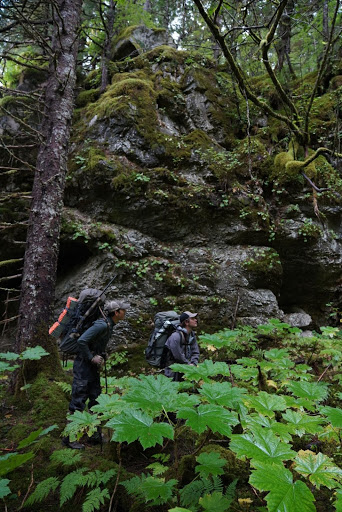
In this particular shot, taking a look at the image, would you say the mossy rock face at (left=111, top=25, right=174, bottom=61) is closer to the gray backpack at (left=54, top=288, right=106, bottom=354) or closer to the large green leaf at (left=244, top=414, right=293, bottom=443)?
the gray backpack at (left=54, top=288, right=106, bottom=354)

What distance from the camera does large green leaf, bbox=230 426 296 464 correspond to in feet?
4.69

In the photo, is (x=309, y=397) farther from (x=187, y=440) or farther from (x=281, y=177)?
(x=281, y=177)

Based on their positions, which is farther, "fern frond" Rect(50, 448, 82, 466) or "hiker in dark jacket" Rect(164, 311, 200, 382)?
"hiker in dark jacket" Rect(164, 311, 200, 382)

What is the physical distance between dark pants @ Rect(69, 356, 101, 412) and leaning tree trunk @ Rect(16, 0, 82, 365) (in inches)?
50.1

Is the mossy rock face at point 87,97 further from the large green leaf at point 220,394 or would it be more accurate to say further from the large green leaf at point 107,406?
the large green leaf at point 220,394

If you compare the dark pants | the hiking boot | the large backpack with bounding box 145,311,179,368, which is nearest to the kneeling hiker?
the dark pants

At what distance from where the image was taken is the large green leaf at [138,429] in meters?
1.42

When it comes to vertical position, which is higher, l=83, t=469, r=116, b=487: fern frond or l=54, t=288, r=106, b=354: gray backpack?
l=54, t=288, r=106, b=354: gray backpack

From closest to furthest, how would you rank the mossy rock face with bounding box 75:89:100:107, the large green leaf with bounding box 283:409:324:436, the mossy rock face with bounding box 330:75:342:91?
1. the large green leaf with bounding box 283:409:324:436
2. the mossy rock face with bounding box 330:75:342:91
3. the mossy rock face with bounding box 75:89:100:107

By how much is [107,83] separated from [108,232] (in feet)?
21.3

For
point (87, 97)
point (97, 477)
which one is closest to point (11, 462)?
point (97, 477)

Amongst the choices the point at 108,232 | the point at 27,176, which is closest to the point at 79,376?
the point at 108,232

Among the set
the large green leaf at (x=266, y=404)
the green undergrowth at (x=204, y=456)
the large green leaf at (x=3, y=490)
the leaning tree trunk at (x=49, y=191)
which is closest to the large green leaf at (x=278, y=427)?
the green undergrowth at (x=204, y=456)

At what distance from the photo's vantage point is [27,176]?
8.70 m
